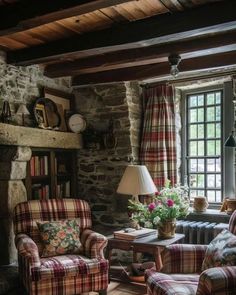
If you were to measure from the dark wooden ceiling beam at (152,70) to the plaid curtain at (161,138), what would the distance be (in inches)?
17.9

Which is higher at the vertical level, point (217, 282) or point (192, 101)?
point (192, 101)

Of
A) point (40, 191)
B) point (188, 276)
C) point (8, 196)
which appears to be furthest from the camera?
point (40, 191)

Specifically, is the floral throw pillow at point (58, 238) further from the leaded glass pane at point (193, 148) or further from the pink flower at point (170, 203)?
the leaded glass pane at point (193, 148)

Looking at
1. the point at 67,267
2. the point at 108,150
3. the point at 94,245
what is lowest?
the point at 67,267

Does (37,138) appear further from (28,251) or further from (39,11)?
(39,11)

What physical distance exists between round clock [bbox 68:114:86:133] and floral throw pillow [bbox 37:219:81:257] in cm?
158

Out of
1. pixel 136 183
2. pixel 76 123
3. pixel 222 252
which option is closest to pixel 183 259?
pixel 222 252

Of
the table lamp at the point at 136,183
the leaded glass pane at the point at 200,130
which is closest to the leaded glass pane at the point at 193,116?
the leaded glass pane at the point at 200,130

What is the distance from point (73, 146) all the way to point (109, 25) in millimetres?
1930

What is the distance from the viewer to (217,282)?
2.12 metres

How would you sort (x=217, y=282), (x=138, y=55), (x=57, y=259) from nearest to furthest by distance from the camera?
(x=217, y=282) < (x=57, y=259) < (x=138, y=55)

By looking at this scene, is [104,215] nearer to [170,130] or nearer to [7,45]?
[170,130]

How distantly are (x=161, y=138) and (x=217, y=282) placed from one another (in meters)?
2.58

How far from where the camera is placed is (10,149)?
12.5 ft
